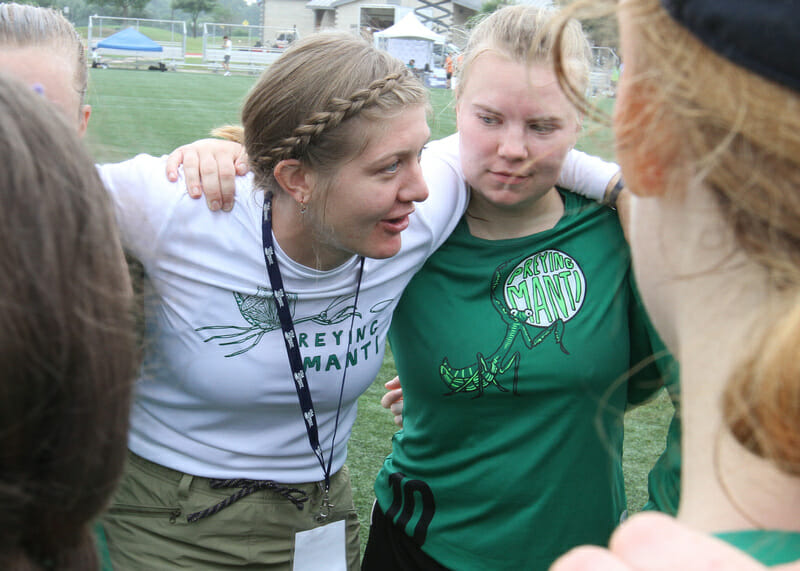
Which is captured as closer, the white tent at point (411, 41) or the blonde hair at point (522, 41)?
the blonde hair at point (522, 41)

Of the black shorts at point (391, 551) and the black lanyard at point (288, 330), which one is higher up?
the black lanyard at point (288, 330)

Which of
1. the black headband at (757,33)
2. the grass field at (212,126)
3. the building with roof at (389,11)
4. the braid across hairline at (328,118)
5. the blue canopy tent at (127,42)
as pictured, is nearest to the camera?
the black headband at (757,33)

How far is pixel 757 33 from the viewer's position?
2.06 ft

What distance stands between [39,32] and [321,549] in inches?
62.4

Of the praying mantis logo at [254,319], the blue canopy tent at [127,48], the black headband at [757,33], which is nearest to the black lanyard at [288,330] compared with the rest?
the praying mantis logo at [254,319]

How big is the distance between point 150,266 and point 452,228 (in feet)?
2.71

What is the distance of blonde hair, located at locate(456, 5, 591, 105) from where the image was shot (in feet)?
6.70

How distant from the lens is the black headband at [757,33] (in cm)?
62

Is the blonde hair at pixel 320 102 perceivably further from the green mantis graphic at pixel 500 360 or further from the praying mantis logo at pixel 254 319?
the green mantis graphic at pixel 500 360

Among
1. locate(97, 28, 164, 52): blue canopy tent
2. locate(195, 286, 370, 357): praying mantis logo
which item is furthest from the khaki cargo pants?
locate(97, 28, 164, 52): blue canopy tent

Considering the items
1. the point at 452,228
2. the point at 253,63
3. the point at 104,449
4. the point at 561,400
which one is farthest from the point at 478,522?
the point at 253,63

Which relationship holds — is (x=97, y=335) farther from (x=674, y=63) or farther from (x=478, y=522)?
(x=478, y=522)

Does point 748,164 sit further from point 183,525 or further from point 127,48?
point 127,48

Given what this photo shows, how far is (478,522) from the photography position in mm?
2154
